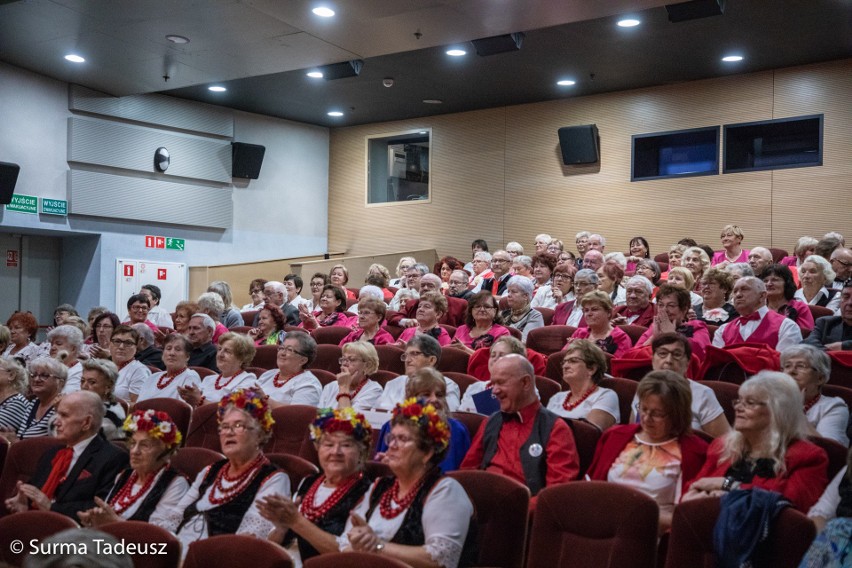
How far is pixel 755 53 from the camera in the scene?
25.2 feet

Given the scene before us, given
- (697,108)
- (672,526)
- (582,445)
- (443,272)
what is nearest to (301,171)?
(443,272)

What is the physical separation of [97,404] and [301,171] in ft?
25.2

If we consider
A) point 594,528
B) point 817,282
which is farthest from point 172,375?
point 817,282

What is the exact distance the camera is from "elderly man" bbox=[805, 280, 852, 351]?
395 centimetres

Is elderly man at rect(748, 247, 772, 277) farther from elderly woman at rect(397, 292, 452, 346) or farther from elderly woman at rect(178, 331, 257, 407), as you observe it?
elderly woman at rect(178, 331, 257, 407)

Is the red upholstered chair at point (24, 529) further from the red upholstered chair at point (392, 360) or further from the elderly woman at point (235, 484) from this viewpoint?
the red upholstered chair at point (392, 360)

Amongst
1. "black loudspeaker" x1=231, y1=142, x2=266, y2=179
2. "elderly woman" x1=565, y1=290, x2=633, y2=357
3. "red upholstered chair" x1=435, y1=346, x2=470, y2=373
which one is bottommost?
"red upholstered chair" x1=435, y1=346, x2=470, y2=373

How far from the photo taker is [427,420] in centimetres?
250

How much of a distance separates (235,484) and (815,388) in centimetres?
206

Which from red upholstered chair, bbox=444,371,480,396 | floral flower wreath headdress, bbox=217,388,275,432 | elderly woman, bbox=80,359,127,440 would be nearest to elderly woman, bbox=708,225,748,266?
red upholstered chair, bbox=444,371,480,396

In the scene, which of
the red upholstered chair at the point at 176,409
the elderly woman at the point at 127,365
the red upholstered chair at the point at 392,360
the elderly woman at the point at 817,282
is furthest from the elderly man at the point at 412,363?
the elderly woman at the point at 817,282

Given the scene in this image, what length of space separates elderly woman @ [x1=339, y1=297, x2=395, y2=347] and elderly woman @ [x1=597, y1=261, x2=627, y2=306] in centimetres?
152

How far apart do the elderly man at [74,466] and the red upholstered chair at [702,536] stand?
2.01 meters

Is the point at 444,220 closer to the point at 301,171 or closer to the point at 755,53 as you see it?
the point at 301,171
